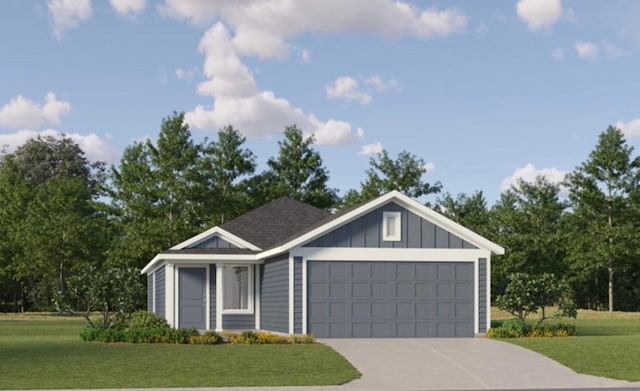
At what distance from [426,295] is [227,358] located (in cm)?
1001

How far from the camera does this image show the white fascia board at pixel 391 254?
3119 centimetres

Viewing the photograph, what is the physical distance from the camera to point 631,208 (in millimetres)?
66250

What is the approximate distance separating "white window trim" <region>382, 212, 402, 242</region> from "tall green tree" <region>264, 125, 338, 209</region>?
3571cm


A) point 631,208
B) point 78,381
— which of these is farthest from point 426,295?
point 631,208

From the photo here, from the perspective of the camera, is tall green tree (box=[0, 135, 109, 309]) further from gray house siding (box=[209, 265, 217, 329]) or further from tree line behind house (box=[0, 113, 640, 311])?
gray house siding (box=[209, 265, 217, 329])

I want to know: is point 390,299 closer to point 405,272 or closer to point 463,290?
point 405,272

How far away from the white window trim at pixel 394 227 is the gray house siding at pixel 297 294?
118 inches

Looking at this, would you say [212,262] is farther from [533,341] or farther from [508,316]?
[508,316]

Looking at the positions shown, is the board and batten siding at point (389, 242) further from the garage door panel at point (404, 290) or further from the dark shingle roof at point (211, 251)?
the dark shingle roof at point (211, 251)

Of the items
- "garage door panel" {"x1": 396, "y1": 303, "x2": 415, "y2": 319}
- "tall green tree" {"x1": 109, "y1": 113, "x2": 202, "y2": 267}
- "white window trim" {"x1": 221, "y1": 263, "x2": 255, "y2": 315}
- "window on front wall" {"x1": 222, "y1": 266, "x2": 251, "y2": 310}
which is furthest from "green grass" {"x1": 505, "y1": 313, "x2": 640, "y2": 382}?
"tall green tree" {"x1": 109, "y1": 113, "x2": 202, "y2": 267}

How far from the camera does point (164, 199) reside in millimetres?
60250

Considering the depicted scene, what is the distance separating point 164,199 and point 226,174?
620 cm

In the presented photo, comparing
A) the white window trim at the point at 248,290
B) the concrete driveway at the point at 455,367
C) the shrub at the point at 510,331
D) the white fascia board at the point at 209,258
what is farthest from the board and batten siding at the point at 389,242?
the white window trim at the point at 248,290

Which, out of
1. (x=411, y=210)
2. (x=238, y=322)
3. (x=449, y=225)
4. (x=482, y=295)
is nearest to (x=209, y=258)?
(x=238, y=322)
